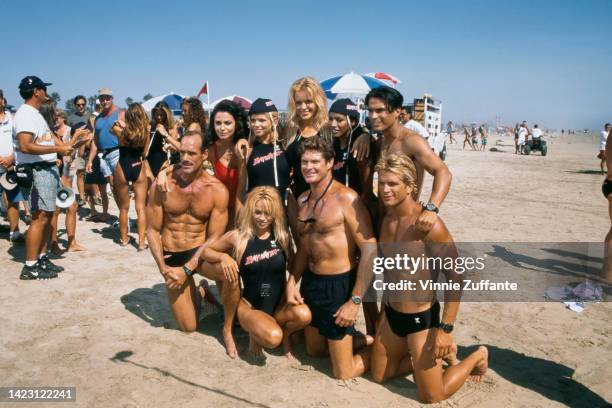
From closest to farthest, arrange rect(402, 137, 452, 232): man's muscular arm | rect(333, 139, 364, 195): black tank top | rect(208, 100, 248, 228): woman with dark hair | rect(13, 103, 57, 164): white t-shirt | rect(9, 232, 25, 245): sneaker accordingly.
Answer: rect(402, 137, 452, 232): man's muscular arm → rect(333, 139, 364, 195): black tank top → rect(208, 100, 248, 228): woman with dark hair → rect(13, 103, 57, 164): white t-shirt → rect(9, 232, 25, 245): sneaker

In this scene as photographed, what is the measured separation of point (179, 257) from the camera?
4359 millimetres

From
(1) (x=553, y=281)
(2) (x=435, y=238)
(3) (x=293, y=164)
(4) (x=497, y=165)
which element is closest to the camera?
(2) (x=435, y=238)

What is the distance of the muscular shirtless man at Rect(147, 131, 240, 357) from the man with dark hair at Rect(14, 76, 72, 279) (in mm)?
2025

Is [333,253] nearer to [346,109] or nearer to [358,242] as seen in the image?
[358,242]

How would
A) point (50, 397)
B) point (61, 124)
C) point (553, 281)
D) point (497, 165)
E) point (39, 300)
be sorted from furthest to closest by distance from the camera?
point (497, 165)
point (61, 124)
point (553, 281)
point (39, 300)
point (50, 397)

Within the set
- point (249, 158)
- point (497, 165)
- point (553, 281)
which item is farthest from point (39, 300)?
point (497, 165)

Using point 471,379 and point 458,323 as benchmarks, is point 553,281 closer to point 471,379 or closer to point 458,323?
point 458,323

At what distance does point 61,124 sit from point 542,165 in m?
20.5

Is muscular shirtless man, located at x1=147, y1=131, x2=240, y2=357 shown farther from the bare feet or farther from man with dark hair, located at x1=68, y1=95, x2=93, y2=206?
man with dark hair, located at x1=68, y1=95, x2=93, y2=206

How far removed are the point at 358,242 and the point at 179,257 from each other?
195 centimetres

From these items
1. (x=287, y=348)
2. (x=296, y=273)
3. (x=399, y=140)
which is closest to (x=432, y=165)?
(x=399, y=140)

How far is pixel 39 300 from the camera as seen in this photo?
16.2 ft

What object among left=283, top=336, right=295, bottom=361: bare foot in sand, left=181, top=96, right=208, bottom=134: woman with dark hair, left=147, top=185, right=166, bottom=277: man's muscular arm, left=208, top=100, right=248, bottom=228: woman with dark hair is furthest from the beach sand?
left=181, top=96, right=208, bottom=134: woman with dark hair

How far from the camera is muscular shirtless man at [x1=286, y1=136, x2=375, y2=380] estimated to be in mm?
3494
